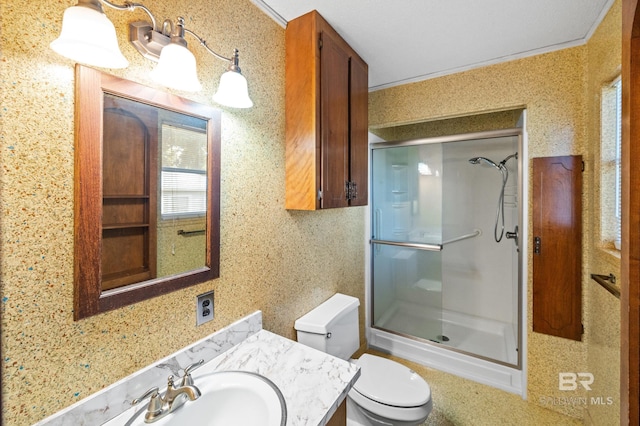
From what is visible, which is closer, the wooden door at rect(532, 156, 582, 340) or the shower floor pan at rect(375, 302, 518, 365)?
the wooden door at rect(532, 156, 582, 340)

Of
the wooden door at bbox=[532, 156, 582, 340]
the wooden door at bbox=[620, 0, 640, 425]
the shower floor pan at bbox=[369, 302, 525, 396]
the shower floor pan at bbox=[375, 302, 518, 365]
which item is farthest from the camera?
the shower floor pan at bbox=[375, 302, 518, 365]

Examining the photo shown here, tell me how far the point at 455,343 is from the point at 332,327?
146 centimetres

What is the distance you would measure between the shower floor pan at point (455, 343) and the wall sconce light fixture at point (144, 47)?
2.35 m

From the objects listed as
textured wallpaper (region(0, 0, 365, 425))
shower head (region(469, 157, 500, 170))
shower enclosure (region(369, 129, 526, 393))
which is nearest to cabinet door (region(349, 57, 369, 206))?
textured wallpaper (region(0, 0, 365, 425))

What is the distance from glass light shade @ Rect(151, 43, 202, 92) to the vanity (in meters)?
0.96

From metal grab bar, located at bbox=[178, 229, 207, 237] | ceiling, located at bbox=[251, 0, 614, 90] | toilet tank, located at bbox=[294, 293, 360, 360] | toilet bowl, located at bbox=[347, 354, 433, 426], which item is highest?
ceiling, located at bbox=[251, 0, 614, 90]

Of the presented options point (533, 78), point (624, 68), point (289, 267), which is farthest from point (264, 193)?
point (533, 78)

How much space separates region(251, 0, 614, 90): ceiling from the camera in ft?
4.43

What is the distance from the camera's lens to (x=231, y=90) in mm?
1048

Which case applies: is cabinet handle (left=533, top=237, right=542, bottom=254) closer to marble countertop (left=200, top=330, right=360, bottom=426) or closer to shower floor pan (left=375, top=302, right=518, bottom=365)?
shower floor pan (left=375, top=302, right=518, bottom=365)

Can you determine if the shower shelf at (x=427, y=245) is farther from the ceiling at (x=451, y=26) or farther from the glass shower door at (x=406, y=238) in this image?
the ceiling at (x=451, y=26)

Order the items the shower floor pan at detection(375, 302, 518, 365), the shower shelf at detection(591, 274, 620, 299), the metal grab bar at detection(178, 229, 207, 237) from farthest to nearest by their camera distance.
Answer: the shower floor pan at detection(375, 302, 518, 365), the shower shelf at detection(591, 274, 620, 299), the metal grab bar at detection(178, 229, 207, 237)

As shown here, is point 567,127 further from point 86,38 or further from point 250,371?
point 86,38

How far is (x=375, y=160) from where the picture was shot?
2.64 metres
